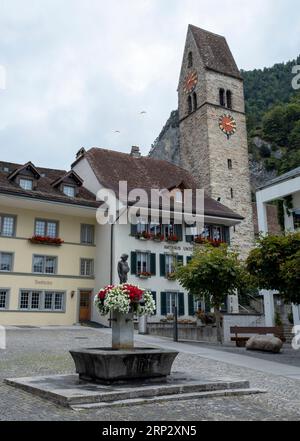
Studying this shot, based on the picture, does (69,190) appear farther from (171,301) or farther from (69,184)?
(171,301)

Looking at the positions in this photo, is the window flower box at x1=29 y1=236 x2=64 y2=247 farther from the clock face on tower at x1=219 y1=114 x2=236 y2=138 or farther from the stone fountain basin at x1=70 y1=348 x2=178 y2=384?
the stone fountain basin at x1=70 y1=348 x2=178 y2=384

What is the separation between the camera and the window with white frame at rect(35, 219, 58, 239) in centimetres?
3066

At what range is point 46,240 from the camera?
1190 inches

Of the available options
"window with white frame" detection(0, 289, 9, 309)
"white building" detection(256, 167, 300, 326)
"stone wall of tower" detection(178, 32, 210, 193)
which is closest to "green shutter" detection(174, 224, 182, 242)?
"white building" detection(256, 167, 300, 326)

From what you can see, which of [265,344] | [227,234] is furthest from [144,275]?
[265,344]

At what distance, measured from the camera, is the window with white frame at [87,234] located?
106ft

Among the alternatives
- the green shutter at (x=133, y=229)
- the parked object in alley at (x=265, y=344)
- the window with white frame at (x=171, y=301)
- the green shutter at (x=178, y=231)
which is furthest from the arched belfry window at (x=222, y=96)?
the parked object in alley at (x=265, y=344)

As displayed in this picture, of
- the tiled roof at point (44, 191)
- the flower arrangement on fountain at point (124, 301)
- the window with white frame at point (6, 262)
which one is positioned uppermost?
the tiled roof at point (44, 191)

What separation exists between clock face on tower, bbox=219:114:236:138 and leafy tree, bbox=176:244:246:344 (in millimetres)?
24423

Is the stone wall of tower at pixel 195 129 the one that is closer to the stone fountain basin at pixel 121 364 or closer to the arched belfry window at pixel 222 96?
the arched belfry window at pixel 222 96

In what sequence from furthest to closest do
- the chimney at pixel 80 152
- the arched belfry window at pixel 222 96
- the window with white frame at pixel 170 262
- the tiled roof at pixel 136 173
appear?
the arched belfry window at pixel 222 96, the chimney at pixel 80 152, the tiled roof at pixel 136 173, the window with white frame at pixel 170 262

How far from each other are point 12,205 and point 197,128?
851 inches

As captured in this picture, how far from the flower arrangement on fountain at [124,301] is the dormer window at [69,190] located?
71.9 ft

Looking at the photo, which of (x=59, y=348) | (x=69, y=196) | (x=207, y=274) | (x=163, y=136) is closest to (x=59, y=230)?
(x=69, y=196)
